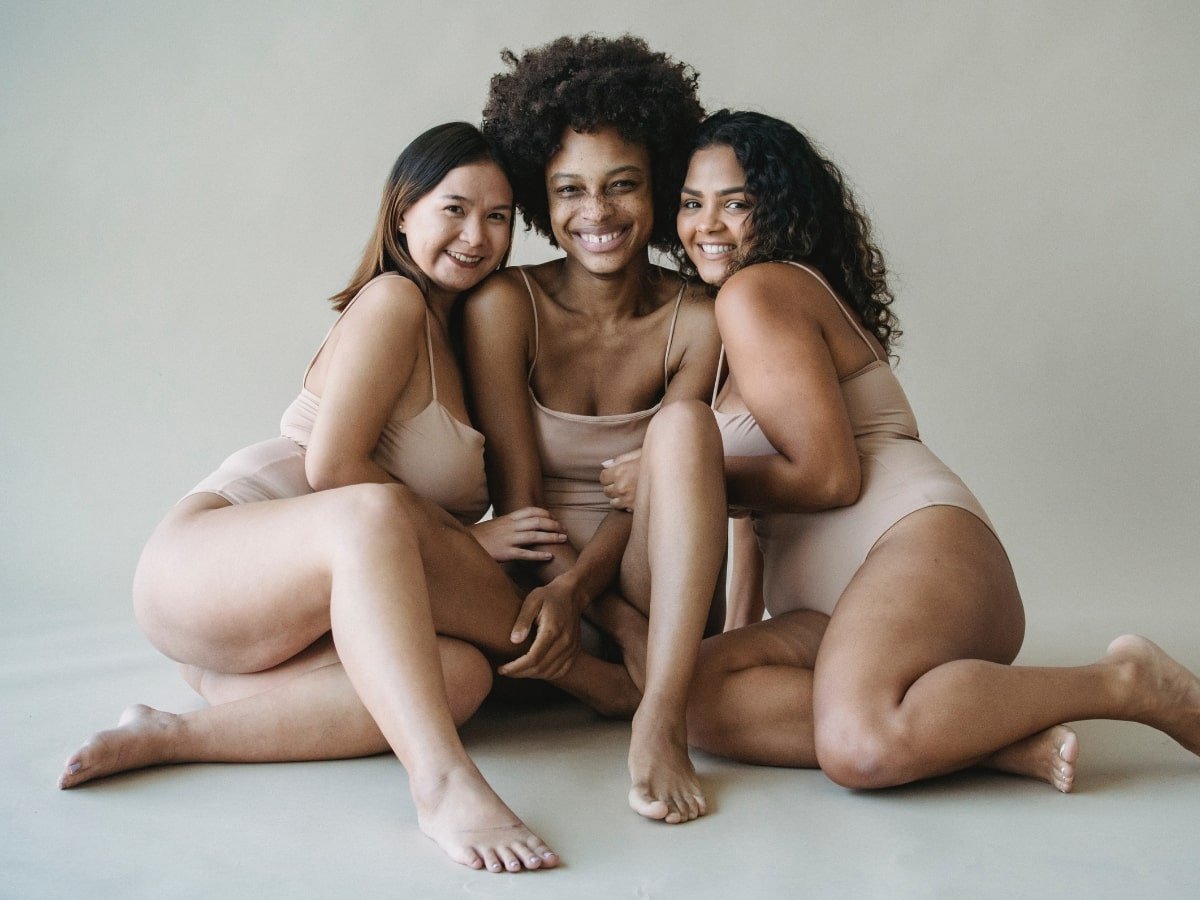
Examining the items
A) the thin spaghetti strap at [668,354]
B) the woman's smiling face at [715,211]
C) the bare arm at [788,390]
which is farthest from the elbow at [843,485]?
the thin spaghetti strap at [668,354]

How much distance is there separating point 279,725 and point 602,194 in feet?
4.36

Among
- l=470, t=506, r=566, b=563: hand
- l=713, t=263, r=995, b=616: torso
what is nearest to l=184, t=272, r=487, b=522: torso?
l=470, t=506, r=566, b=563: hand

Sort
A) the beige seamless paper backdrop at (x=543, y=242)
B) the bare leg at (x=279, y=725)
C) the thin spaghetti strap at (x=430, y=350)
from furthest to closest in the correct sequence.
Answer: the beige seamless paper backdrop at (x=543, y=242)
the thin spaghetti strap at (x=430, y=350)
the bare leg at (x=279, y=725)

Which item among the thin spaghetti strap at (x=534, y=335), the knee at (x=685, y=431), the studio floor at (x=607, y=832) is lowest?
the studio floor at (x=607, y=832)

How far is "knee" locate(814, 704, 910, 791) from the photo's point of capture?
6.82 feet

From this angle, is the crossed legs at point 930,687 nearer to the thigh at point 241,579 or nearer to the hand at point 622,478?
the hand at point 622,478

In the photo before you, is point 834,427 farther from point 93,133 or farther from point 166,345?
point 93,133

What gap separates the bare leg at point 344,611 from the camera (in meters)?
1.92

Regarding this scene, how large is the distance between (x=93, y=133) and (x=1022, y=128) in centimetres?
312

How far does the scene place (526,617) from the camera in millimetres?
2500

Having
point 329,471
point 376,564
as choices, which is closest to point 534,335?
point 329,471

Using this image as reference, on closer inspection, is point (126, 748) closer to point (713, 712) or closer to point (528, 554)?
point (528, 554)

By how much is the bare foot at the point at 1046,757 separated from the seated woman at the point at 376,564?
83 cm

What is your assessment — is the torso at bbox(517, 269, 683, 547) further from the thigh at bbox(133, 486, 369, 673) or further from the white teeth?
the thigh at bbox(133, 486, 369, 673)
